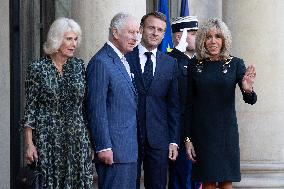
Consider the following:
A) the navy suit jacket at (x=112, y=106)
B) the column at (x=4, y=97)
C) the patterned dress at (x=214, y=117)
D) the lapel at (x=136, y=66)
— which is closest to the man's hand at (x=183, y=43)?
the lapel at (x=136, y=66)

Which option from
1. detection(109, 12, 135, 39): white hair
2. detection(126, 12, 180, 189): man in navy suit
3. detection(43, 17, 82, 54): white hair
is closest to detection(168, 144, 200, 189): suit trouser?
detection(126, 12, 180, 189): man in navy suit

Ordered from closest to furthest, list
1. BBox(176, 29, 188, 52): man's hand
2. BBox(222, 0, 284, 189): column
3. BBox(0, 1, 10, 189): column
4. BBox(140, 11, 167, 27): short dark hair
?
BBox(140, 11, 167, 27): short dark hair → BBox(176, 29, 188, 52): man's hand → BBox(0, 1, 10, 189): column → BBox(222, 0, 284, 189): column

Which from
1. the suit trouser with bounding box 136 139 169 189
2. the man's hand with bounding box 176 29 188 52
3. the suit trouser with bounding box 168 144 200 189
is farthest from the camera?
the man's hand with bounding box 176 29 188 52

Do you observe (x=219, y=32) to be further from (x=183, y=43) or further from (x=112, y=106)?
(x=183, y=43)

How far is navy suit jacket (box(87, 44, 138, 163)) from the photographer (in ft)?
23.6

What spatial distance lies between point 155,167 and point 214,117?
72cm

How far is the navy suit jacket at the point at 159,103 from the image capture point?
795 centimetres

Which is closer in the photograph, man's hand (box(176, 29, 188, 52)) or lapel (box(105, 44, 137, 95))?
lapel (box(105, 44, 137, 95))

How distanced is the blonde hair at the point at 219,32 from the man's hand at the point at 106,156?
126 centimetres

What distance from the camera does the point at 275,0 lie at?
36.0ft

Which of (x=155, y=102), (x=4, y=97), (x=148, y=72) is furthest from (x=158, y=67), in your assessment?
(x=4, y=97)

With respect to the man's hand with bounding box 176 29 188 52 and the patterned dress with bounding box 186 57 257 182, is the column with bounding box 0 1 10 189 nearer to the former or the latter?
the man's hand with bounding box 176 29 188 52

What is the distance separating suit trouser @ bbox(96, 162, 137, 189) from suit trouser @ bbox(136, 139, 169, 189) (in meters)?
0.54

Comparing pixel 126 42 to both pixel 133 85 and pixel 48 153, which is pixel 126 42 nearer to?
pixel 133 85
